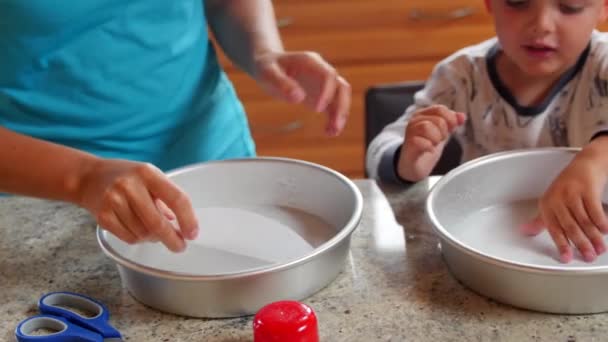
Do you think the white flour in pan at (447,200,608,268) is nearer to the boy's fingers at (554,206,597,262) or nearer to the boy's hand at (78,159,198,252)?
the boy's fingers at (554,206,597,262)

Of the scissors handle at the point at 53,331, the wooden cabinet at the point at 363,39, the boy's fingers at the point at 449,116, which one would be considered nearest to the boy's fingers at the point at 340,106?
the boy's fingers at the point at 449,116

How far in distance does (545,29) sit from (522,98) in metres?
0.15

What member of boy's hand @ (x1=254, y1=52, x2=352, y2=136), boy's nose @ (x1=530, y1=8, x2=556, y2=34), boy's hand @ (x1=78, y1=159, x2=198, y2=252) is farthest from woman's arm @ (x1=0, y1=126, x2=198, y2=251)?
boy's nose @ (x1=530, y1=8, x2=556, y2=34)

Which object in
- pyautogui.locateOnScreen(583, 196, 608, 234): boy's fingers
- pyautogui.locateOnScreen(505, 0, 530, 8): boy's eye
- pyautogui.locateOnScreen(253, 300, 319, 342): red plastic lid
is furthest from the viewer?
pyautogui.locateOnScreen(505, 0, 530, 8): boy's eye

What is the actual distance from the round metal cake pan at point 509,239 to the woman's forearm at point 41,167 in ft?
1.19

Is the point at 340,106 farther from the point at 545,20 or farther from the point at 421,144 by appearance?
the point at 545,20

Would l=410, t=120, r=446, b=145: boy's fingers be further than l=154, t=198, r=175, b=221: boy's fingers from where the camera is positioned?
Yes

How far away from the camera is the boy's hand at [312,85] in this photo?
821 millimetres

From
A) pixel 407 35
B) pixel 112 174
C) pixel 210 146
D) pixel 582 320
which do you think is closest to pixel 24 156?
pixel 112 174

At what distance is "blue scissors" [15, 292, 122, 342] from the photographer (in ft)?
2.04

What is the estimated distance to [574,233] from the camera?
69 centimetres

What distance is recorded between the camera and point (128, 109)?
3.29 ft

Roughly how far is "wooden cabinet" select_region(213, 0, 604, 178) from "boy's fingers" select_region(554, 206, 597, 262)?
1.56 metres

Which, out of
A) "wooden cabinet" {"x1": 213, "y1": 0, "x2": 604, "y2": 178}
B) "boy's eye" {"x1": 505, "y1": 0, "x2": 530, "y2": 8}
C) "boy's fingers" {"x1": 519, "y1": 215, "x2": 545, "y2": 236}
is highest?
"boy's eye" {"x1": 505, "y1": 0, "x2": 530, "y2": 8}
